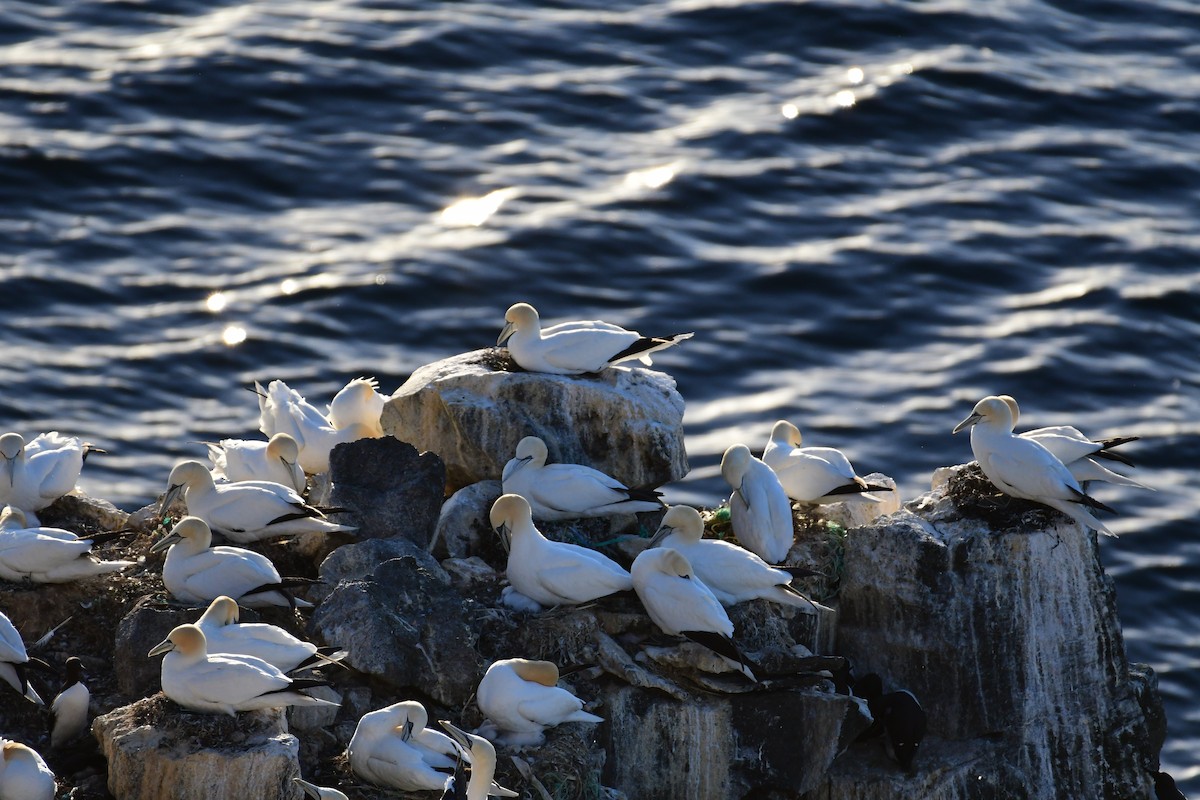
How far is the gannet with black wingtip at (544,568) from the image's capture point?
10180mm

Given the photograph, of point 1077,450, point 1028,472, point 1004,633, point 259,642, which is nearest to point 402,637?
point 259,642

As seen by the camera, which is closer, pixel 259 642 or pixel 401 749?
pixel 401 749

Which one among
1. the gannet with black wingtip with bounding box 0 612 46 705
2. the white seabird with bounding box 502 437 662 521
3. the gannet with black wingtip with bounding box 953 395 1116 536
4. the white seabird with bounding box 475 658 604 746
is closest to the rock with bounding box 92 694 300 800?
the gannet with black wingtip with bounding box 0 612 46 705

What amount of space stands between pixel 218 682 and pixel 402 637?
1.31 metres

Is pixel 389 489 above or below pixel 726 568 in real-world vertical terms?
above

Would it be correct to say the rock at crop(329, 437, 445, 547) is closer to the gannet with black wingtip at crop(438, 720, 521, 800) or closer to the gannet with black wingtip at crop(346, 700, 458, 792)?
the gannet with black wingtip at crop(346, 700, 458, 792)

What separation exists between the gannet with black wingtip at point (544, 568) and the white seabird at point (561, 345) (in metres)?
1.53

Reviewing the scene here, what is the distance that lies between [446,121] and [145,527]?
13.5m

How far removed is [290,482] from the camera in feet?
39.5

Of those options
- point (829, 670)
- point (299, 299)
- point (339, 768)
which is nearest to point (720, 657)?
point (829, 670)

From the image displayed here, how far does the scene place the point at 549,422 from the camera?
11891 mm

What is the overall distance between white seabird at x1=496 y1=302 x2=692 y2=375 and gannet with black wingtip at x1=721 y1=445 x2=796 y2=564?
1.17m

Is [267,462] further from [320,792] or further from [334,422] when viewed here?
[320,792]

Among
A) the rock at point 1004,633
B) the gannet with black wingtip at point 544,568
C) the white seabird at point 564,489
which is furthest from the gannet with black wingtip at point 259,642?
the rock at point 1004,633
